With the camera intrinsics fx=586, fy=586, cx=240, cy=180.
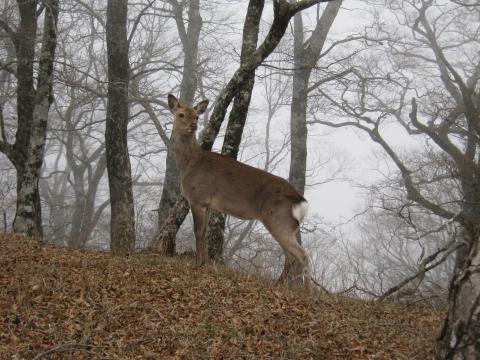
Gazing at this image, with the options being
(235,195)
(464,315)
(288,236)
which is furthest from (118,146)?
(464,315)

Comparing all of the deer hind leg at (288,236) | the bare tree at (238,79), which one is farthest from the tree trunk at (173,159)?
the deer hind leg at (288,236)

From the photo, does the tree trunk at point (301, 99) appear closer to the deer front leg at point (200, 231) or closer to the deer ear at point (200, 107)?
A: the deer ear at point (200, 107)

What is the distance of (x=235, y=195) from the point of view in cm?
851

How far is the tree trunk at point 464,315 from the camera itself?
2.66 m

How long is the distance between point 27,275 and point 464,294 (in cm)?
481

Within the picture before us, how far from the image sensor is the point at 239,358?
454 centimetres

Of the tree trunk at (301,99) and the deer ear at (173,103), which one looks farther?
the tree trunk at (301,99)

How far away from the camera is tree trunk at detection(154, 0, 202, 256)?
9.08 metres

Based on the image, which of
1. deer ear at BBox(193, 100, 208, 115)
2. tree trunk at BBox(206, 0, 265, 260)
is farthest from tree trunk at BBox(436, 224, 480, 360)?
tree trunk at BBox(206, 0, 265, 260)

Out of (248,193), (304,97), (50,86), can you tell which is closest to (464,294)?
(248,193)

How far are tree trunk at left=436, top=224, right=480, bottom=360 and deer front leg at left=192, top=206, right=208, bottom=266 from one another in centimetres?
554

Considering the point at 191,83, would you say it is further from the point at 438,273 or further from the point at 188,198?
the point at 438,273

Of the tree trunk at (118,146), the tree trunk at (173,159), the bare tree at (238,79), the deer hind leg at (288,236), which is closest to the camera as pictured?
the deer hind leg at (288,236)

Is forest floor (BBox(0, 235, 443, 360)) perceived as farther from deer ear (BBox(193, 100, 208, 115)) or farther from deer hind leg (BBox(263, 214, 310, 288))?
deer ear (BBox(193, 100, 208, 115))
